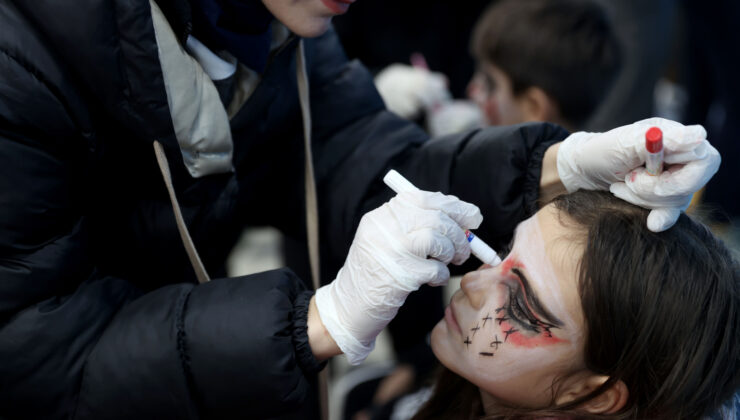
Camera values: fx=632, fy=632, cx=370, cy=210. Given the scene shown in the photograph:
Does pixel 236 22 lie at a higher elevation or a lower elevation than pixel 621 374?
higher

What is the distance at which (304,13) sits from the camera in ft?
3.46

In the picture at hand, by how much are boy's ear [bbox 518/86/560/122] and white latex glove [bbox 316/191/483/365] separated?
106 centimetres

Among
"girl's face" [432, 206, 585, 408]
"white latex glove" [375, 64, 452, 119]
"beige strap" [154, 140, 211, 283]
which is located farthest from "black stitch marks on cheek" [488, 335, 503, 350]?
"white latex glove" [375, 64, 452, 119]

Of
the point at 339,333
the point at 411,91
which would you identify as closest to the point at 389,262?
the point at 339,333

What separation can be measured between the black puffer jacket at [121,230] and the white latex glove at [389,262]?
0.23 feet

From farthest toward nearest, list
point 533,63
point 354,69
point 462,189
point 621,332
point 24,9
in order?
point 533,63 < point 354,69 < point 462,189 < point 621,332 < point 24,9

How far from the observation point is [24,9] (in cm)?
A: 84

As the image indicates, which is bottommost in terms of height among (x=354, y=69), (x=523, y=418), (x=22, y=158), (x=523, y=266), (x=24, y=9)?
(x=523, y=418)

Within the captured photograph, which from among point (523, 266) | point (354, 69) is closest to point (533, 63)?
point (354, 69)

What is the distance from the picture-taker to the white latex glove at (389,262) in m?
0.88

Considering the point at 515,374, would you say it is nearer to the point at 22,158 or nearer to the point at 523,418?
the point at 523,418

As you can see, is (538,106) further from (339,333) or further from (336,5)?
(339,333)

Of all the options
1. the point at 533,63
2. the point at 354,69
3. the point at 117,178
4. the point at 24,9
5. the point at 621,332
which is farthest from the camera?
the point at 533,63

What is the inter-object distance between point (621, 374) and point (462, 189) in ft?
1.37
